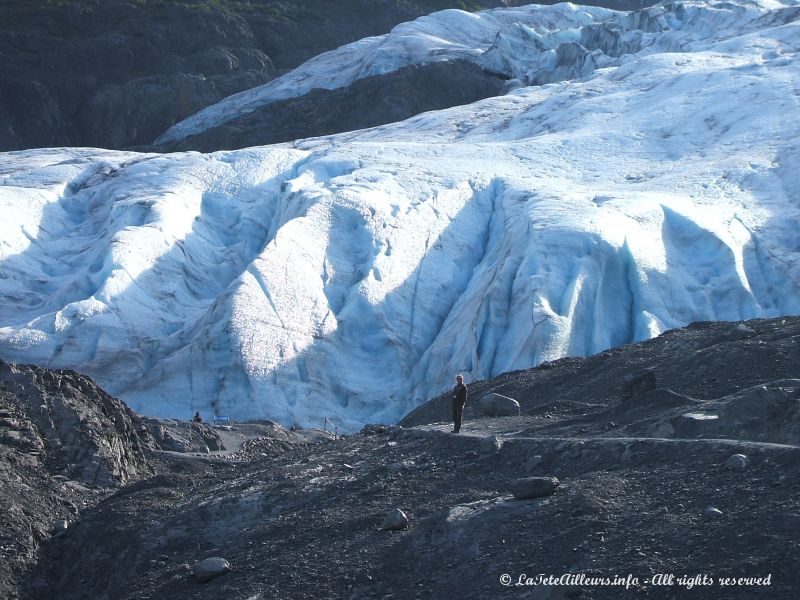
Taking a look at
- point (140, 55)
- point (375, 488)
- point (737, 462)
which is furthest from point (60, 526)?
point (140, 55)

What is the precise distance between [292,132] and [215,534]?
35.5 m

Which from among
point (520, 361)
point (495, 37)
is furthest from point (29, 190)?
point (495, 37)

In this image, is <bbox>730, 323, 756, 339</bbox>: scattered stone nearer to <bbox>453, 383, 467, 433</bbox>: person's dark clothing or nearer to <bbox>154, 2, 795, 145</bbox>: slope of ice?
<bbox>453, 383, 467, 433</bbox>: person's dark clothing

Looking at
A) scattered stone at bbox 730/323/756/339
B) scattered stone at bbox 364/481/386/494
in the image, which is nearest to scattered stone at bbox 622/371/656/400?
scattered stone at bbox 730/323/756/339

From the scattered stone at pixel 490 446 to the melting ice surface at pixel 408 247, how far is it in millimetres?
10202

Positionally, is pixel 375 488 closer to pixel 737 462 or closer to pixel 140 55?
pixel 737 462

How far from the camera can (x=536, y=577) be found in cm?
889

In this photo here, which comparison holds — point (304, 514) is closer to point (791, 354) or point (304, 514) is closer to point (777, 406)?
point (777, 406)

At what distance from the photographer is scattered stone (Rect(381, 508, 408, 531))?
10414 mm

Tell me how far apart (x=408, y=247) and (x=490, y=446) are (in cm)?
1520

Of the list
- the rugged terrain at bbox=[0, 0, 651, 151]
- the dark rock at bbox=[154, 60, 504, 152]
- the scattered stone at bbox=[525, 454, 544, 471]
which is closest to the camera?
the scattered stone at bbox=[525, 454, 544, 471]

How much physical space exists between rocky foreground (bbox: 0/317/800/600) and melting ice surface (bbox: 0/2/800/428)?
7324mm

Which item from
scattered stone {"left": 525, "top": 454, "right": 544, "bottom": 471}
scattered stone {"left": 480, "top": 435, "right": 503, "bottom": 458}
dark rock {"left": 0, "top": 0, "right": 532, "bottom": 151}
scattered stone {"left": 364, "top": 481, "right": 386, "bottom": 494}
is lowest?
dark rock {"left": 0, "top": 0, "right": 532, "bottom": 151}

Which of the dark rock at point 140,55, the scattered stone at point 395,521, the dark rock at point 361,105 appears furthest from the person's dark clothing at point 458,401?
the dark rock at point 140,55
